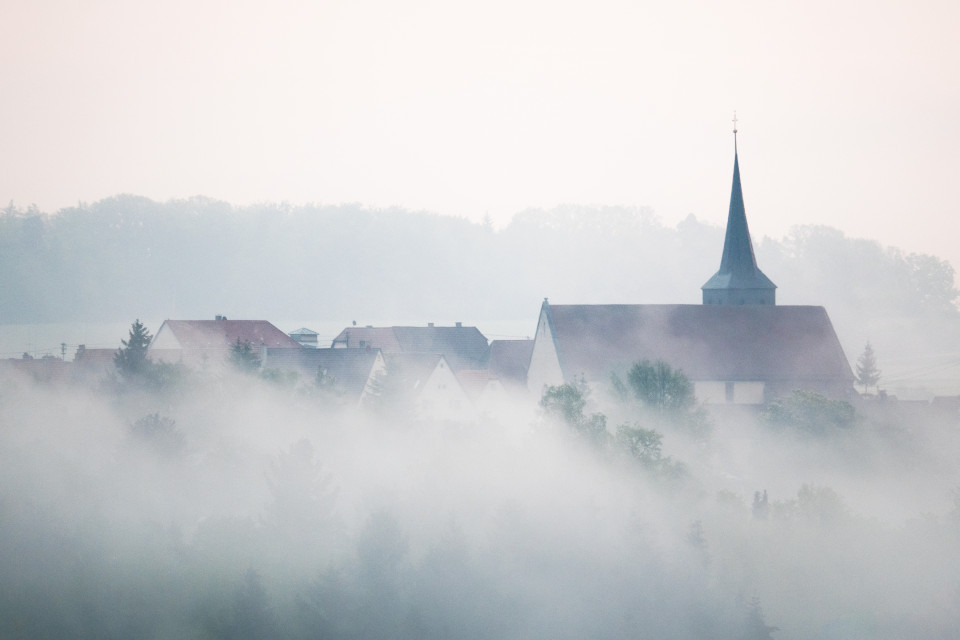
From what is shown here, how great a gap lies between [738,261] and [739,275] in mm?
718


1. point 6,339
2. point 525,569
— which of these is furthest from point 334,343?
point 525,569

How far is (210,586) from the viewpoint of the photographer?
24031 millimetres

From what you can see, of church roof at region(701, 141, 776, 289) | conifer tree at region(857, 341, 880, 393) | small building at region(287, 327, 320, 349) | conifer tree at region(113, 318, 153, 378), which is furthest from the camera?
small building at region(287, 327, 320, 349)

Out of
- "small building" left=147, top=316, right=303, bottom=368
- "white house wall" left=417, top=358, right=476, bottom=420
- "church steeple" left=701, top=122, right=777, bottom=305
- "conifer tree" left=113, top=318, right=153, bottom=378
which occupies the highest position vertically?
"church steeple" left=701, top=122, right=777, bottom=305

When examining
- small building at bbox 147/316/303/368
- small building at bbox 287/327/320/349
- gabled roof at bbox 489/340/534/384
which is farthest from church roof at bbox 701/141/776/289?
small building at bbox 287/327/320/349

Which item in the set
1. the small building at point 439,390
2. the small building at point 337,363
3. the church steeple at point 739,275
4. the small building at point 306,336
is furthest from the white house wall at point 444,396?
the small building at point 306,336

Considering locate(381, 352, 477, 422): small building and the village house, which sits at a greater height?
the village house

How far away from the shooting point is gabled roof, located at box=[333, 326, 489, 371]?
6531 centimetres

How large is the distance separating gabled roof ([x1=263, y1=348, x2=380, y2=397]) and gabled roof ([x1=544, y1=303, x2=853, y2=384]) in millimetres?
8947

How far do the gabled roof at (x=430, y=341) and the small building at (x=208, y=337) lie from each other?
5477 mm

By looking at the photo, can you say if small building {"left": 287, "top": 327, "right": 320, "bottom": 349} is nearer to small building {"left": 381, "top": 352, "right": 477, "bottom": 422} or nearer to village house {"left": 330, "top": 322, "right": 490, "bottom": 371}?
village house {"left": 330, "top": 322, "right": 490, "bottom": 371}

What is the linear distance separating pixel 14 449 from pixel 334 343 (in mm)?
35806

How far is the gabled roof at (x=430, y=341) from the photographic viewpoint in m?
65.3

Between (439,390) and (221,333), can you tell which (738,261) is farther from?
(221,333)
